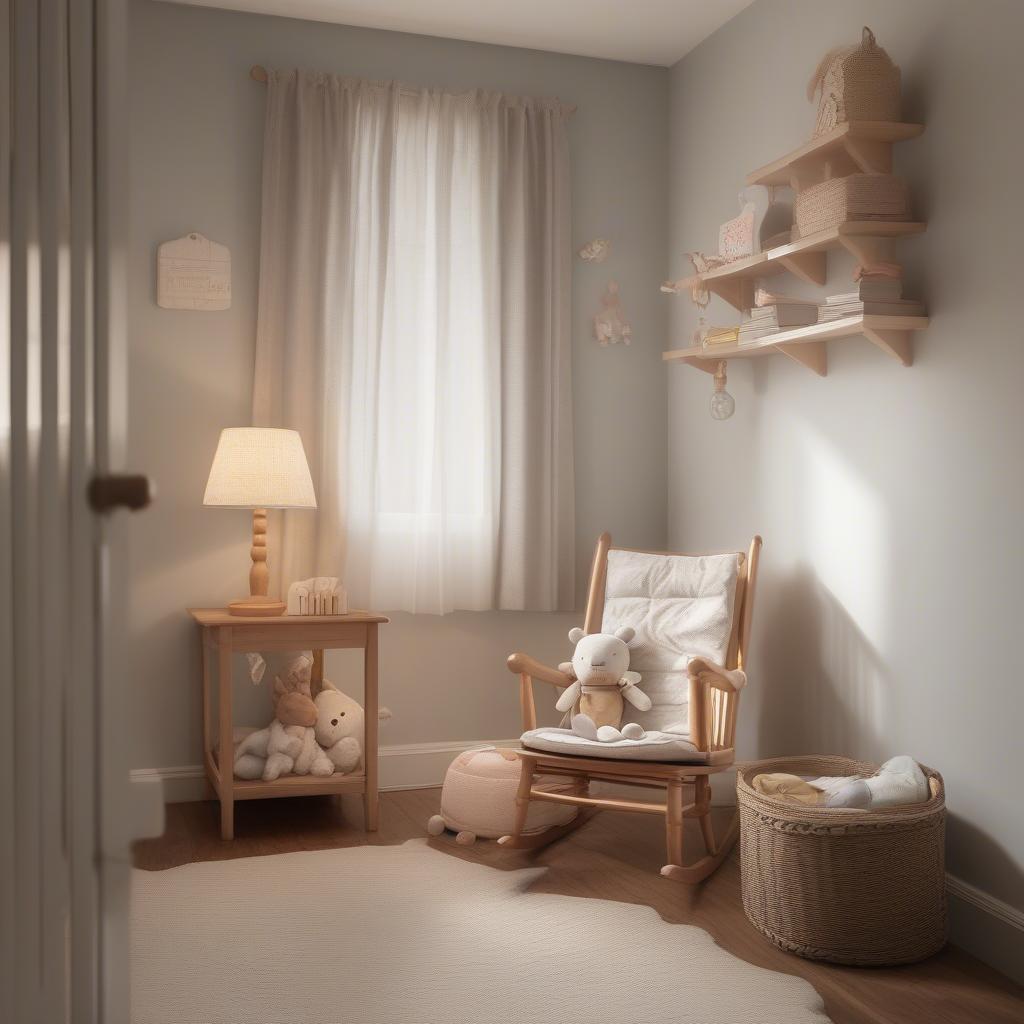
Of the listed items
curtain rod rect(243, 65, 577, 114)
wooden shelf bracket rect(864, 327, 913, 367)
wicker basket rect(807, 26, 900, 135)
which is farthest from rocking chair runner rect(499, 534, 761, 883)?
curtain rod rect(243, 65, 577, 114)

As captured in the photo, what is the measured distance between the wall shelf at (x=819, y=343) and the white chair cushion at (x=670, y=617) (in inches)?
24.4

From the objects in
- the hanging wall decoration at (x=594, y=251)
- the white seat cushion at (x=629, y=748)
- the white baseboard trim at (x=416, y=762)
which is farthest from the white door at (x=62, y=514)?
the hanging wall decoration at (x=594, y=251)

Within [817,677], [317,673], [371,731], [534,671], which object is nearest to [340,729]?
[371,731]

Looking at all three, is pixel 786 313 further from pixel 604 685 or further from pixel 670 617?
pixel 604 685

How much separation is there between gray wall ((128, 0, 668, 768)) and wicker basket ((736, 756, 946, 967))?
1639mm

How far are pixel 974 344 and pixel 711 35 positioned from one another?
1.81 metres

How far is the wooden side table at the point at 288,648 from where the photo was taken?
327 centimetres

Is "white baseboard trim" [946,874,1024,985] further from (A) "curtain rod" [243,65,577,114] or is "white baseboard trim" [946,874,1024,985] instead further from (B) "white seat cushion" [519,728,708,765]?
(A) "curtain rod" [243,65,577,114]

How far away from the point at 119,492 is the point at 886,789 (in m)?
2.03

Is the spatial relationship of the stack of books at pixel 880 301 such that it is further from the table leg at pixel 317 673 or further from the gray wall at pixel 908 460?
the table leg at pixel 317 673

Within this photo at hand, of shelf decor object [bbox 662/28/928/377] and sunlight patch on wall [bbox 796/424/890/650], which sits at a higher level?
shelf decor object [bbox 662/28/928/377]

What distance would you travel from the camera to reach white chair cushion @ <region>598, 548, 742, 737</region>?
331 centimetres

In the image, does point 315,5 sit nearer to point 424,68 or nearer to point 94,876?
point 424,68

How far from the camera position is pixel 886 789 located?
2.50 meters
